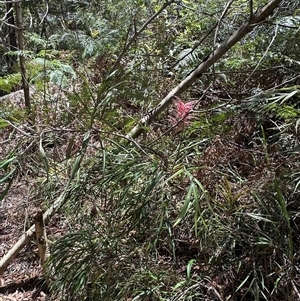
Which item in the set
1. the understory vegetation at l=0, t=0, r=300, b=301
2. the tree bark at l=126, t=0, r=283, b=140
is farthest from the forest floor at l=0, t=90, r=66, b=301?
the tree bark at l=126, t=0, r=283, b=140

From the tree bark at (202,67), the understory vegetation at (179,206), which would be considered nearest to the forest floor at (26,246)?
the understory vegetation at (179,206)

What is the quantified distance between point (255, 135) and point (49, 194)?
1.23 metres

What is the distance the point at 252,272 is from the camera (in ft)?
5.23

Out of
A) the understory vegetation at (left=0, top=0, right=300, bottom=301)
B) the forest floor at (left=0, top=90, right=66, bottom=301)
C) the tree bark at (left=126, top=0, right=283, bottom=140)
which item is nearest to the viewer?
the understory vegetation at (left=0, top=0, right=300, bottom=301)

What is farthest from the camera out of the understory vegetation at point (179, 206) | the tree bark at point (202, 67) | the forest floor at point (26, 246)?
the forest floor at point (26, 246)

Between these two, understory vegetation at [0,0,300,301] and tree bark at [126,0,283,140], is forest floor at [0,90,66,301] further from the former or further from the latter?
tree bark at [126,0,283,140]

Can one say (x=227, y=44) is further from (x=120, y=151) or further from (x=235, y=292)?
(x=235, y=292)

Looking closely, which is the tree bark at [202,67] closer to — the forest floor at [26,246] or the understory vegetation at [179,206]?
the understory vegetation at [179,206]

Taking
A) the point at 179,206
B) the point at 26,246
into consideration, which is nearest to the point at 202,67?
the point at 179,206

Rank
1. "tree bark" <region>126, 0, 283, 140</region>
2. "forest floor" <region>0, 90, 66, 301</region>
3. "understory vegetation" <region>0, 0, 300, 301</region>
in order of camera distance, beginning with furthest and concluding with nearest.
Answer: "forest floor" <region>0, 90, 66, 301</region>, "tree bark" <region>126, 0, 283, 140</region>, "understory vegetation" <region>0, 0, 300, 301</region>

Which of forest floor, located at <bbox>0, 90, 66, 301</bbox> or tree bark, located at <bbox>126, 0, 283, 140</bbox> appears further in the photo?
forest floor, located at <bbox>0, 90, 66, 301</bbox>

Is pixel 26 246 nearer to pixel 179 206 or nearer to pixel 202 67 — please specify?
pixel 179 206

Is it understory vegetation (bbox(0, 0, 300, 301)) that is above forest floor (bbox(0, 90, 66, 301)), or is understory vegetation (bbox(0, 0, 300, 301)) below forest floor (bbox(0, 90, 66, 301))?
above

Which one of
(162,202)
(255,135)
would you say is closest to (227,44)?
(255,135)
